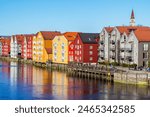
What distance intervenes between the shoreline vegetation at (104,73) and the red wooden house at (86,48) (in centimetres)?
159

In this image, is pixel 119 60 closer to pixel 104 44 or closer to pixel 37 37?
pixel 104 44

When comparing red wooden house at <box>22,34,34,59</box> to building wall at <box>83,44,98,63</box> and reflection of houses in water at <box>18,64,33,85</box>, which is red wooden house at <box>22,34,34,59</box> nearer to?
reflection of houses in water at <box>18,64,33,85</box>

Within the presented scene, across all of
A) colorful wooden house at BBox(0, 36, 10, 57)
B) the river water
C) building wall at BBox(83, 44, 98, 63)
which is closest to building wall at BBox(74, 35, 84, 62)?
building wall at BBox(83, 44, 98, 63)

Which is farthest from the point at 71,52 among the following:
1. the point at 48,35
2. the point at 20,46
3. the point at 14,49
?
the point at 14,49

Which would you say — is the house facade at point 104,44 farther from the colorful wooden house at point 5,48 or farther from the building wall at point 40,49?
the colorful wooden house at point 5,48

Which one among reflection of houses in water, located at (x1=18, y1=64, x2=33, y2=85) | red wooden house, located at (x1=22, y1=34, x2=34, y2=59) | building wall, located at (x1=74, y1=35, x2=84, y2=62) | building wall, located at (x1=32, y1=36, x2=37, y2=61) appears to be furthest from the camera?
red wooden house, located at (x1=22, y1=34, x2=34, y2=59)

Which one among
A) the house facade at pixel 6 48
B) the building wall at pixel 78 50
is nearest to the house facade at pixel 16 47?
the house facade at pixel 6 48

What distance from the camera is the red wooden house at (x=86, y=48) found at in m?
55.3

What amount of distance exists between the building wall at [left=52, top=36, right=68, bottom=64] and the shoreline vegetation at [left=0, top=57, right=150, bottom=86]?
942 mm

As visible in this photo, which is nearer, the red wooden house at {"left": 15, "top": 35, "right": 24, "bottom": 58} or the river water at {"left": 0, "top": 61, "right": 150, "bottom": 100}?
the river water at {"left": 0, "top": 61, "right": 150, "bottom": 100}

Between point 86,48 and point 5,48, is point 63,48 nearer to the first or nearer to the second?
point 86,48

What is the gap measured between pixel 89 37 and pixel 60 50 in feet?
24.1

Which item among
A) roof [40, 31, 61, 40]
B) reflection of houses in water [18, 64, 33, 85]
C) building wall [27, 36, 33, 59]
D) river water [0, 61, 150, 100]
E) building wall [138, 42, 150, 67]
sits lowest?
river water [0, 61, 150, 100]

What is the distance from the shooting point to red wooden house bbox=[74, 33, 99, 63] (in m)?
55.3
